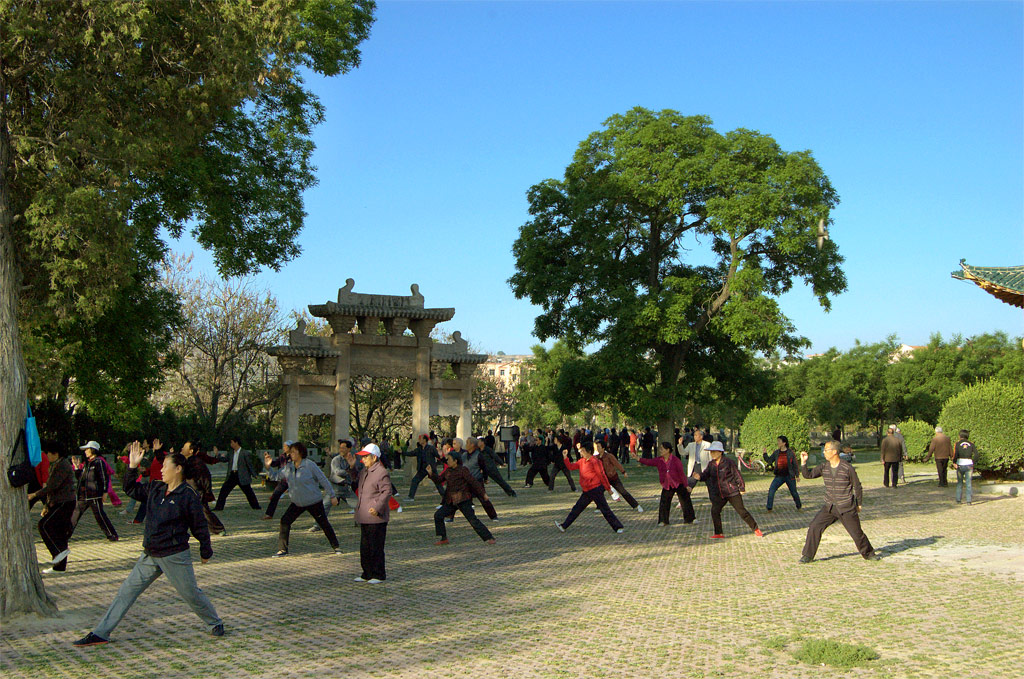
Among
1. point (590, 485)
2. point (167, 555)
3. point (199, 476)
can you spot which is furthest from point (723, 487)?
point (167, 555)

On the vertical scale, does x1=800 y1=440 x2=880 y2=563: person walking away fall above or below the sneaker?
above

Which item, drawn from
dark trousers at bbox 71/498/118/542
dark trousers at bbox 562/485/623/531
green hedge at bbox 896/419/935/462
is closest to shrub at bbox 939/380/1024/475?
green hedge at bbox 896/419/935/462

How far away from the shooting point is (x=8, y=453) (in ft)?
28.8

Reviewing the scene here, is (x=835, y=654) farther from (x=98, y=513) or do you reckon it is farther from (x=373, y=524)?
(x=98, y=513)

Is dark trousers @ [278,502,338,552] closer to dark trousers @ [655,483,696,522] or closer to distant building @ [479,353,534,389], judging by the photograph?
dark trousers @ [655,483,696,522]

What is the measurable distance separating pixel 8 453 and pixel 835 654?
7.84 meters

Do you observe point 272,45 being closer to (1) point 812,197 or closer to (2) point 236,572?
(2) point 236,572

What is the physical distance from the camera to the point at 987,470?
2425 centimetres

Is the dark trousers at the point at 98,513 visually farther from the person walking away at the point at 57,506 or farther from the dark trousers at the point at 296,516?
the dark trousers at the point at 296,516

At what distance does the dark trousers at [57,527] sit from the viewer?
1129cm

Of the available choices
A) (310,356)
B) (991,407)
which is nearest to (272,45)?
(310,356)

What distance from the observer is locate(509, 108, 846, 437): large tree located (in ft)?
104

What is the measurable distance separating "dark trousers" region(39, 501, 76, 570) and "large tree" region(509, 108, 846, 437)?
22.7 metres

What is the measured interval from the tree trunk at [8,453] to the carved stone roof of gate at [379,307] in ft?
56.8
